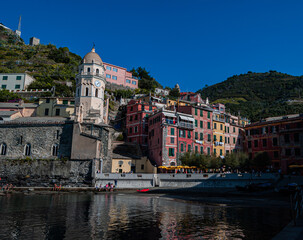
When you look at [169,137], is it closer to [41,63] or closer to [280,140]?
[280,140]

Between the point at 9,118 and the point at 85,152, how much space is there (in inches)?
732

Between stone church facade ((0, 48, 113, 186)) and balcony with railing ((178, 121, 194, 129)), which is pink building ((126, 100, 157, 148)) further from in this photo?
stone church facade ((0, 48, 113, 186))

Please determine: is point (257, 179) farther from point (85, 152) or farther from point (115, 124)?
point (115, 124)

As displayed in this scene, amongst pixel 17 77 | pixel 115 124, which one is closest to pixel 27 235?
pixel 115 124

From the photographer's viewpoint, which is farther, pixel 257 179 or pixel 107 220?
pixel 257 179

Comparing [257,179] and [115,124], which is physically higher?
[115,124]

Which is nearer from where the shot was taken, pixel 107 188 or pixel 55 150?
pixel 107 188

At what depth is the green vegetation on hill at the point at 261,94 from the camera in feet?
380

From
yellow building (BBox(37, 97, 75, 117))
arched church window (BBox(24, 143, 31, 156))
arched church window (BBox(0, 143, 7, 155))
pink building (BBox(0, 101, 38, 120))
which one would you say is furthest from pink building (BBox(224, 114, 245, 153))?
arched church window (BBox(0, 143, 7, 155))

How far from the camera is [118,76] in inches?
3927

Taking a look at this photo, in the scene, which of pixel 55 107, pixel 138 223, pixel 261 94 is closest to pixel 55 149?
pixel 55 107

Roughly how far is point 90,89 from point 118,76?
150 feet

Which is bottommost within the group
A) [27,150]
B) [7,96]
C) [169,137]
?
[27,150]

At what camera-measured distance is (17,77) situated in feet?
268
